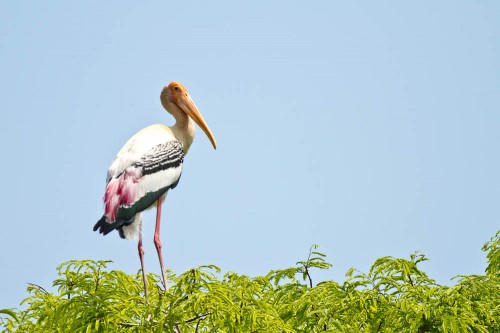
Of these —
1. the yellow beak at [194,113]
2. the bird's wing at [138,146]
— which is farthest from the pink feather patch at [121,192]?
the yellow beak at [194,113]

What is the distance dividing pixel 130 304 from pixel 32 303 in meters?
3.29

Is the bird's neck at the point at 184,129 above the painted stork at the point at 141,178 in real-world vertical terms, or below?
above

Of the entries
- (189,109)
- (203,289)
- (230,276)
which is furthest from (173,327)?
(189,109)

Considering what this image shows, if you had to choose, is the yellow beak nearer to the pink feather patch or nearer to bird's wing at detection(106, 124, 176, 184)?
bird's wing at detection(106, 124, 176, 184)

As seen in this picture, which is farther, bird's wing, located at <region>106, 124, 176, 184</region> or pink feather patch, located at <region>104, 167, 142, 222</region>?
bird's wing, located at <region>106, 124, 176, 184</region>

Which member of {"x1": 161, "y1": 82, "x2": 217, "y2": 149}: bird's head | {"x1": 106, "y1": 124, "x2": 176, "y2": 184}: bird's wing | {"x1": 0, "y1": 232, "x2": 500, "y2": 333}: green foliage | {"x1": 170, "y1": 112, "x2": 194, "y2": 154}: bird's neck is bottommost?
Answer: {"x1": 0, "y1": 232, "x2": 500, "y2": 333}: green foliage

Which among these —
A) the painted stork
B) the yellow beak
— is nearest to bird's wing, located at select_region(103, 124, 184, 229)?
the painted stork

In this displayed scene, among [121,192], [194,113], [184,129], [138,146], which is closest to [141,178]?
[121,192]

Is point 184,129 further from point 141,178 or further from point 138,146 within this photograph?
point 141,178

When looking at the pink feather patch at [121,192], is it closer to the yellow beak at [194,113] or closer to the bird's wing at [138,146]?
the bird's wing at [138,146]

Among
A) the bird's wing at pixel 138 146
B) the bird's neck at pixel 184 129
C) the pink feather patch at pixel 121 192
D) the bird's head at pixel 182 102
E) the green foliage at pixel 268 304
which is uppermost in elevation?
the bird's head at pixel 182 102

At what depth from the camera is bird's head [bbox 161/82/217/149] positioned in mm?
14961

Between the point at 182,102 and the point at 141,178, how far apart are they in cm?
191

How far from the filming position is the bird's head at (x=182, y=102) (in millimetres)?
14961
